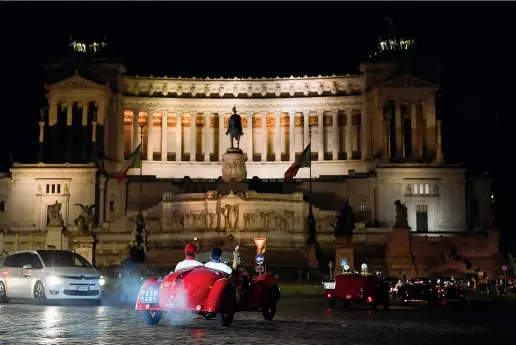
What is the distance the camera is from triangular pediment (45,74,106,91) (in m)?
109

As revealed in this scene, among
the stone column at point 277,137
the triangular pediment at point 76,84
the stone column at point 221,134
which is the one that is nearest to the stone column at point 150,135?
the stone column at point 221,134

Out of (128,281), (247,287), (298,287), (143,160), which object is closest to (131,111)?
(143,160)

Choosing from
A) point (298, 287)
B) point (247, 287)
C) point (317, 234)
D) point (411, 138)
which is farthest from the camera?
point (411, 138)

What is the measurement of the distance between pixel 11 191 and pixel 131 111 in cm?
2298

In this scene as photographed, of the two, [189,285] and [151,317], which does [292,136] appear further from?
[189,285]

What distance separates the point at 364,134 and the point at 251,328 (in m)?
91.9

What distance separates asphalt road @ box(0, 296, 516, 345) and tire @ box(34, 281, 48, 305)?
1.00 metres

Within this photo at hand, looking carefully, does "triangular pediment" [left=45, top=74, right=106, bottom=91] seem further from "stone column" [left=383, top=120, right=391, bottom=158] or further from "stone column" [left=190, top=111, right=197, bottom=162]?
"stone column" [left=383, top=120, right=391, bottom=158]

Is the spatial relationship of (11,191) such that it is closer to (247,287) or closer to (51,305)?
(51,305)

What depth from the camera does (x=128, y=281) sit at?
42125 mm

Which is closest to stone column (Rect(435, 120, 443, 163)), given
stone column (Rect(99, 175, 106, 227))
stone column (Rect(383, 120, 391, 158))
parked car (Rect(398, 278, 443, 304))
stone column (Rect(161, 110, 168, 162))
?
stone column (Rect(383, 120, 391, 158))

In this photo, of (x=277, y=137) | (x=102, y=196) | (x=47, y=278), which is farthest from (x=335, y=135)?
(x=47, y=278)

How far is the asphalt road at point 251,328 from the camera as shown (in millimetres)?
18984

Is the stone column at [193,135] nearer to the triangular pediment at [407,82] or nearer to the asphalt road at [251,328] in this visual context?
the triangular pediment at [407,82]
